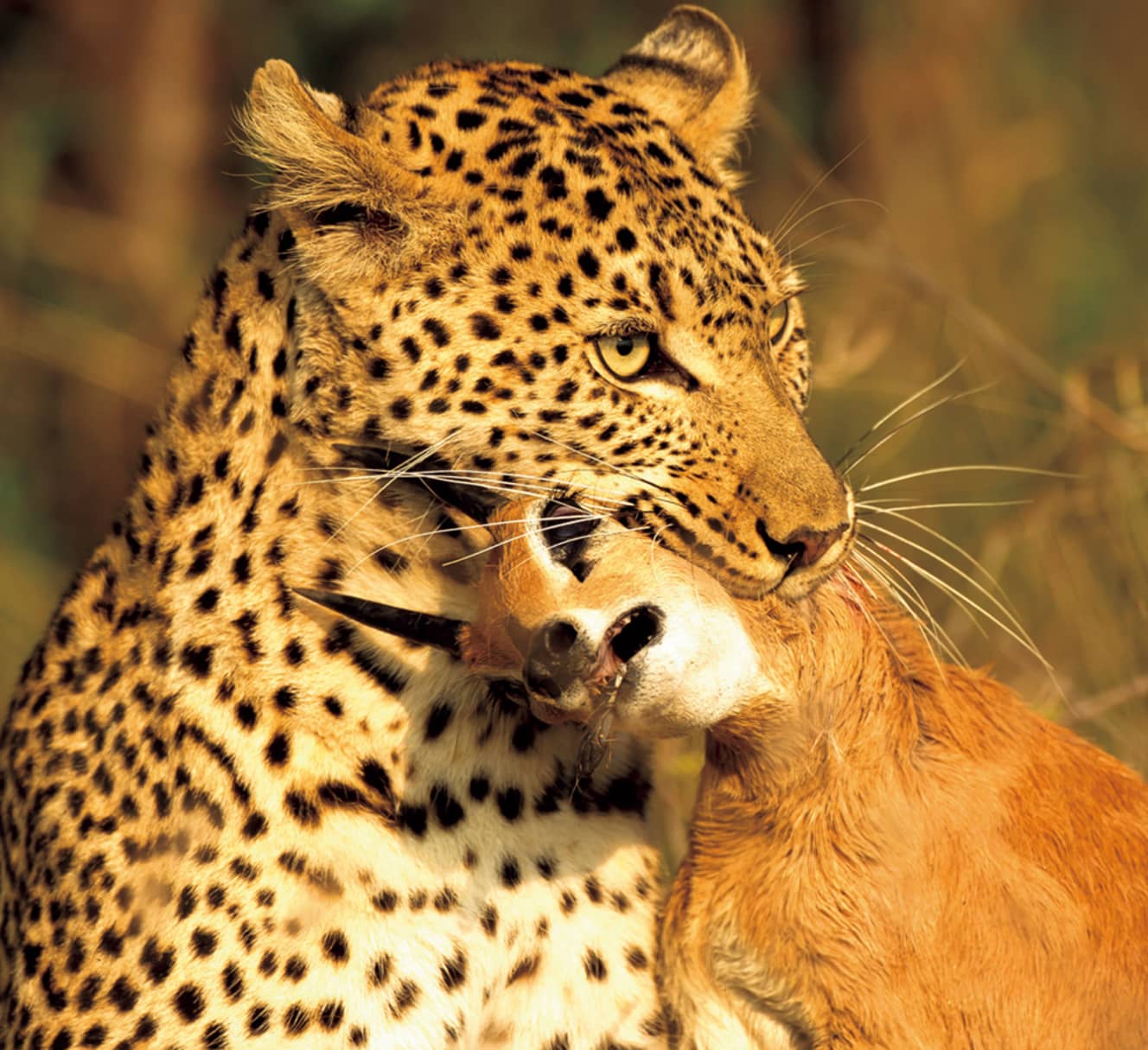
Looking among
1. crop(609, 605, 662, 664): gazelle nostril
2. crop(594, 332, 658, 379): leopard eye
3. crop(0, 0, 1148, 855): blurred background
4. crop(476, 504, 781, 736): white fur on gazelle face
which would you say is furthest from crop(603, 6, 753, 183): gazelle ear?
crop(0, 0, 1148, 855): blurred background

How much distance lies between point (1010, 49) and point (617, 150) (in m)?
10.3

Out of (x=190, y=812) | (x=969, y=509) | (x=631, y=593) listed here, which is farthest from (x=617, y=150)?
(x=969, y=509)

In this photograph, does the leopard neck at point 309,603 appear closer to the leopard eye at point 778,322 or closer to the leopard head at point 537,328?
the leopard head at point 537,328

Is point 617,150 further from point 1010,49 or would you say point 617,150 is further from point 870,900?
point 1010,49

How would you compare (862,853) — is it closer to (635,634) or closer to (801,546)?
(801,546)

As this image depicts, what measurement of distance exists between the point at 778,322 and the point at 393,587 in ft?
4.01

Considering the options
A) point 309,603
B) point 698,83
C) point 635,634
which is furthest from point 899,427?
point 635,634

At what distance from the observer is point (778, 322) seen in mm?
4648

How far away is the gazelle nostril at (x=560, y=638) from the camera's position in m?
3.13

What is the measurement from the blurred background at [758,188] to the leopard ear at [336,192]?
12.3 ft

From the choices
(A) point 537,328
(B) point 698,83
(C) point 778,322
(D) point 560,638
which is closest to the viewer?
(D) point 560,638

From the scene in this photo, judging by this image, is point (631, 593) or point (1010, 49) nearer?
point (631, 593)

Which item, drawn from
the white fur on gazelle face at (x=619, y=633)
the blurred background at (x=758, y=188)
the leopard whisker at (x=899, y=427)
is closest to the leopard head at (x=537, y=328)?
the leopard whisker at (x=899, y=427)

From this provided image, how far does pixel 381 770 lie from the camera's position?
4.11 meters
